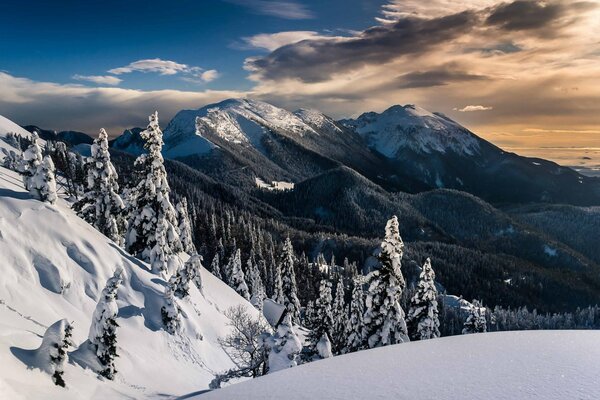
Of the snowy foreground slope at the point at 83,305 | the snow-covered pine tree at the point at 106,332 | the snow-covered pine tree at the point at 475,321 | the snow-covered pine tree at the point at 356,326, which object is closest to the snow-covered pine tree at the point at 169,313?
the snowy foreground slope at the point at 83,305

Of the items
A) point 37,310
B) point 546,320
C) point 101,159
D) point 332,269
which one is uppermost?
point 101,159

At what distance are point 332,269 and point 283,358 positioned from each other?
15145 cm

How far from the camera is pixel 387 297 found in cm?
3061

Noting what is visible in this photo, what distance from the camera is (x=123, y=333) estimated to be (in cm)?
2559

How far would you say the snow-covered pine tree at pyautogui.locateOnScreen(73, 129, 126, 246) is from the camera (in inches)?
1820

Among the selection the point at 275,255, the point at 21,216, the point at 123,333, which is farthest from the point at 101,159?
the point at 275,255

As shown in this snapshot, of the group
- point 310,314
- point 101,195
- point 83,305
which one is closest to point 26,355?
point 83,305

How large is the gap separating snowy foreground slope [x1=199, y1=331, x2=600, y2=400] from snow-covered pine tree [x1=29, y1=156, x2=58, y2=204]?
27.5m

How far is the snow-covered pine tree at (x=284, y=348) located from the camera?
2042 cm

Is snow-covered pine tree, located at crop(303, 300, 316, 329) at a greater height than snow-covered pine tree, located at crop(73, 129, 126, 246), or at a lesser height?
lesser

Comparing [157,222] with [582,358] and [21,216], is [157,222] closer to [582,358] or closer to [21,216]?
[21,216]

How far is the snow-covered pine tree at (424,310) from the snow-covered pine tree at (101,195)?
33610mm

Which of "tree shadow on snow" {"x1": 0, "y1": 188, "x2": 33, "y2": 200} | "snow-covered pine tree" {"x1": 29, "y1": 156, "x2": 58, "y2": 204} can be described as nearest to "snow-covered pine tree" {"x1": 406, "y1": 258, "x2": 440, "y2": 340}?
"snow-covered pine tree" {"x1": 29, "y1": 156, "x2": 58, "y2": 204}

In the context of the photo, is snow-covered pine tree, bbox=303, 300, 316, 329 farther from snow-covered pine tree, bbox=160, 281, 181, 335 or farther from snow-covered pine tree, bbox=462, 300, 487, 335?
snow-covered pine tree, bbox=160, 281, 181, 335
